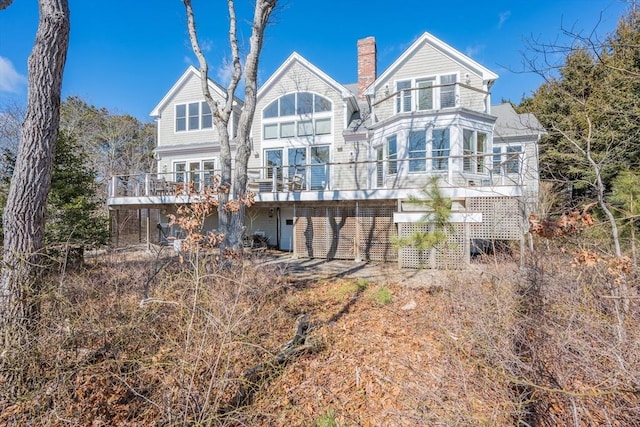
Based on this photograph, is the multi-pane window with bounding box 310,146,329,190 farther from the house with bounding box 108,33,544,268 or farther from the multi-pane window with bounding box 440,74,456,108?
the multi-pane window with bounding box 440,74,456,108

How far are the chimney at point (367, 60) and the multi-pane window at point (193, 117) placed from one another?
27.7ft

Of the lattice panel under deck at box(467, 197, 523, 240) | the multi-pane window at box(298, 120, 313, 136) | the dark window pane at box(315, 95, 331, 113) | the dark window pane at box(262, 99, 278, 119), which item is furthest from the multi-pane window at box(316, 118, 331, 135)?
the lattice panel under deck at box(467, 197, 523, 240)

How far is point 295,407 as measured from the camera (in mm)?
3502

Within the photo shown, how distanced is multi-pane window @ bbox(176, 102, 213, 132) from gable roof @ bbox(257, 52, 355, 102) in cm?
312

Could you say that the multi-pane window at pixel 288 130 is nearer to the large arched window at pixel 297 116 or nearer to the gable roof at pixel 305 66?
the large arched window at pixel 297 116

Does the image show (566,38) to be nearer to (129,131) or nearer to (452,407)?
(452,407)

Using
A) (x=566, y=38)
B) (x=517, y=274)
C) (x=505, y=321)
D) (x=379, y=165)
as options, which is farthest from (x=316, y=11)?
(x=505, y=321)

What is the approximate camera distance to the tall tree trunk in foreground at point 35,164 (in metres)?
3.65

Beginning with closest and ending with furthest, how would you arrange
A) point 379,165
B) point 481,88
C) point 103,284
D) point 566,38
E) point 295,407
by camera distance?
point 295,407, point 566,38, point 103,284, point 481,88, point 379,165

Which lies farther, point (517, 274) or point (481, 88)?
point (481, 88)

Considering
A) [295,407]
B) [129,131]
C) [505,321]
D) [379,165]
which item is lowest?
[295,407]

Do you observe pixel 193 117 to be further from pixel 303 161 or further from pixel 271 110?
pixel 303 161

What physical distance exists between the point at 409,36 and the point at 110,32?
13.4 meters

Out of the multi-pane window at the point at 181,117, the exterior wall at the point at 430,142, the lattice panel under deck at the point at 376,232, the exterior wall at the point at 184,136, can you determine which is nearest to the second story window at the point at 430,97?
the exterior wall at the point at 430,142
